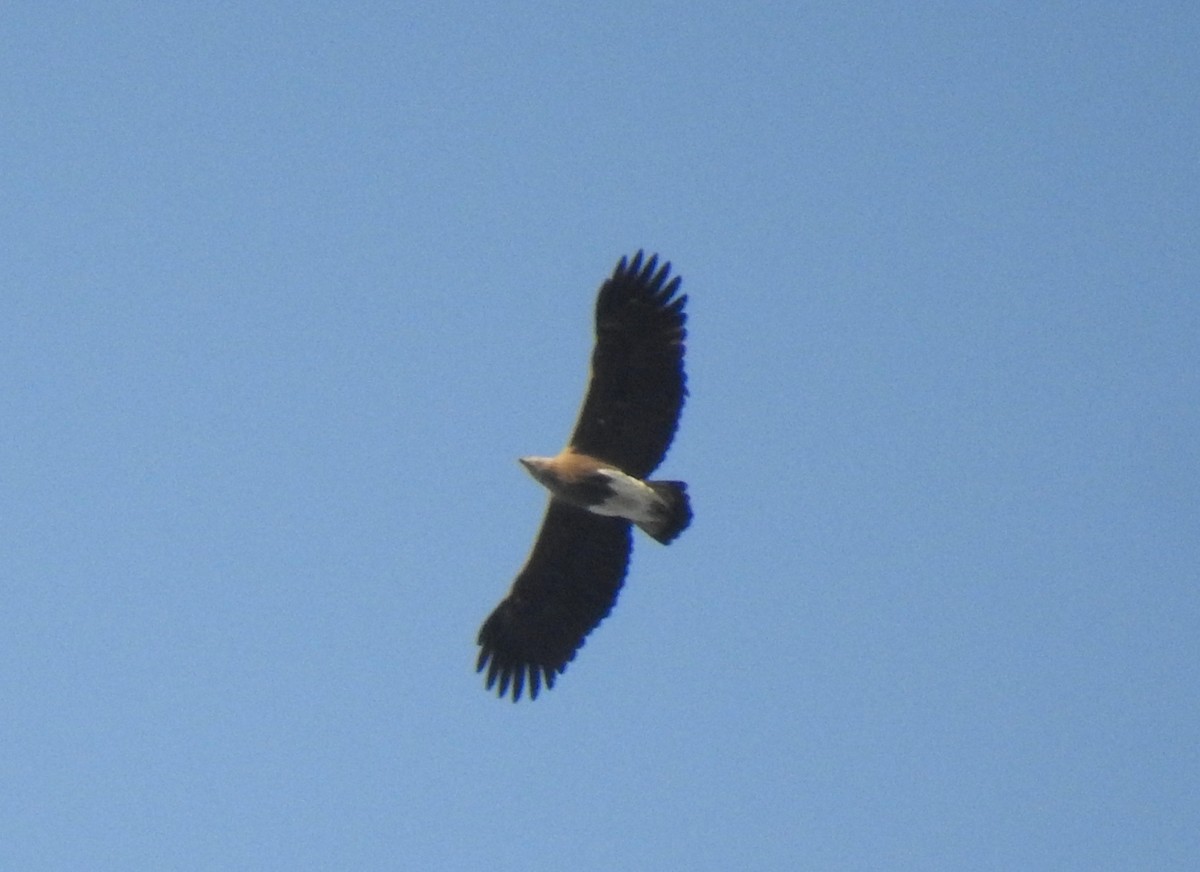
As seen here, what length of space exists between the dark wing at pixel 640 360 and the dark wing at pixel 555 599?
3.30 ft

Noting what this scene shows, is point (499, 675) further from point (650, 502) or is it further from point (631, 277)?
point (631, 277)

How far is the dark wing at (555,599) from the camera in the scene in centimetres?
1839

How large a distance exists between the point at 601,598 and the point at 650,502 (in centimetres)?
148

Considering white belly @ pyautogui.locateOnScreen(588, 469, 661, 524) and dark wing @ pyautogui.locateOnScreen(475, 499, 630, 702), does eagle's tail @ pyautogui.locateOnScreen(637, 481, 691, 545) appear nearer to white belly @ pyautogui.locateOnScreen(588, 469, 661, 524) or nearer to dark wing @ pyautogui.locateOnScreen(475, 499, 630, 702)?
white belly @ pyautogui.locateOnScreen(588, 469, 661, 524)

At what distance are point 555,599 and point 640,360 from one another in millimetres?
2394

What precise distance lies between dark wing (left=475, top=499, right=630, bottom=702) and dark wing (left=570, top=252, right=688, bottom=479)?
1005 mm

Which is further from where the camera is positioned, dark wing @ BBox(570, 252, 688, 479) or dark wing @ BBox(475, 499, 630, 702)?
dark wing @ BBox(475, 499, 630, 702)

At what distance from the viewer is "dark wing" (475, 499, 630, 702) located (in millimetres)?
18391

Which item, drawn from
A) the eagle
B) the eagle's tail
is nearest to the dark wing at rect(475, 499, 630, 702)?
the eagle

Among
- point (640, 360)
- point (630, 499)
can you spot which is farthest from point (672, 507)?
point (640, 360)

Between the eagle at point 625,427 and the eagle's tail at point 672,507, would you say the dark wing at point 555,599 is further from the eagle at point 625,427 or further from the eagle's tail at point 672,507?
the eagle's tail at point 672,507

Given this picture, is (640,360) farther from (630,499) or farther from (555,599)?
(555,599)

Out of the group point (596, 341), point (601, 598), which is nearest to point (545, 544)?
point (601, 598)

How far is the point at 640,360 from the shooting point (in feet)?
57.0
